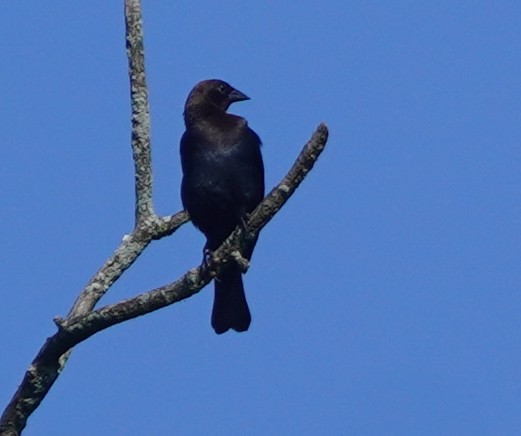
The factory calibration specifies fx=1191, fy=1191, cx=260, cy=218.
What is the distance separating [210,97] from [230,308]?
4.25ft

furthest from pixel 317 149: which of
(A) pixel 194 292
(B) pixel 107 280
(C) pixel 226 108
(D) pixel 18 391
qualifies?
(C) pixel 226 108

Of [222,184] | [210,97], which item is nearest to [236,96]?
[210,97]

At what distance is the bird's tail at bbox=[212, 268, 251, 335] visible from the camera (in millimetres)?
6562

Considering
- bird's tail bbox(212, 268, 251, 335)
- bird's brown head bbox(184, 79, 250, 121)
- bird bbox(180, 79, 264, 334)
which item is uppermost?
bird's brown head bbox(184, 79, 250, 121)

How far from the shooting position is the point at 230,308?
6566 mm

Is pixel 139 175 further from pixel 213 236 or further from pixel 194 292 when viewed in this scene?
pixel 213 236

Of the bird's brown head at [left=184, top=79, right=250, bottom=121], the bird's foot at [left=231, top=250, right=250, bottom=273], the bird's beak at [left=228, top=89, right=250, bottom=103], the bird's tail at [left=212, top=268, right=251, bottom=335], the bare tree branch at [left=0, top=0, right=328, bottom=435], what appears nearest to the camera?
the bare tree branch at [left=0, top=0, right=328, bottom=435]

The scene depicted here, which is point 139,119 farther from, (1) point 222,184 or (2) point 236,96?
(2) point 236,96

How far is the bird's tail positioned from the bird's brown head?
3.27 ft

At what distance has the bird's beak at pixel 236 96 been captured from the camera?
7.19 m

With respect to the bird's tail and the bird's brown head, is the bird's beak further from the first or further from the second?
the bird's tail

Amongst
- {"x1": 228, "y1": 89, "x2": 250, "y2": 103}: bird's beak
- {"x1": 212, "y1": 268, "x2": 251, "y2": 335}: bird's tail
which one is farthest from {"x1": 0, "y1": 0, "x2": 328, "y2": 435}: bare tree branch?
{"x1": 228, "y1": 89, "x2": 250, "y2": 103}: bird's beak

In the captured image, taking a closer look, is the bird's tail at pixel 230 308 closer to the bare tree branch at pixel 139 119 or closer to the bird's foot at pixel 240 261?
the bare tree branch at pixel 139 119

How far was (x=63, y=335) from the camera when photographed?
4539 mm
